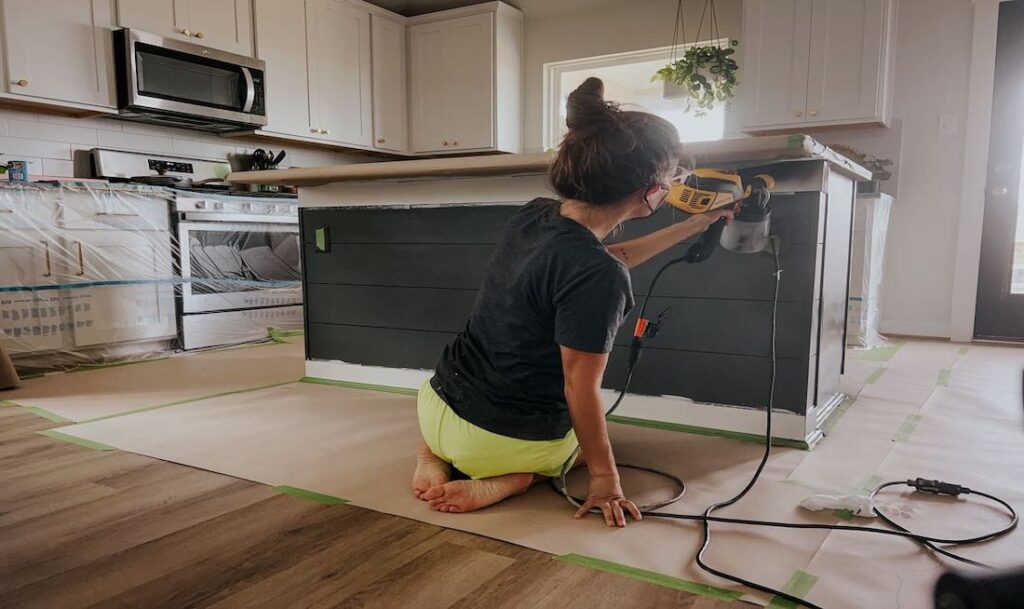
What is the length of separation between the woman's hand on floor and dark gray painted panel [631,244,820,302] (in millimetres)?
808

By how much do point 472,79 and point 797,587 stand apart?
4.56 metres

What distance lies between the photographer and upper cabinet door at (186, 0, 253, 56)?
3.86 m

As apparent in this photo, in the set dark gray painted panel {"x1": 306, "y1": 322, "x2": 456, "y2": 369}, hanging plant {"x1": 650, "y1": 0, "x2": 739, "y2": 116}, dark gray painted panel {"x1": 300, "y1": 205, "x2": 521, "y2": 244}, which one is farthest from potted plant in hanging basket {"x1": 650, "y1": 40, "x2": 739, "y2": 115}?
dark gray painted panel {"x1": 306, "y1": 322, "x2": 456, "y2": 369}

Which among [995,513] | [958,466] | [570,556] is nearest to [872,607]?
[570,556]

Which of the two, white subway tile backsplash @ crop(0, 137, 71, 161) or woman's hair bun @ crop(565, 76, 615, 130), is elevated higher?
white subway tile backsplash @ crop(0, 137, 71, 161)

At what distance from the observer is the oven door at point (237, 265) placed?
3559mm

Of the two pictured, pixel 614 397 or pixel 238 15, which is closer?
pixel 614 397

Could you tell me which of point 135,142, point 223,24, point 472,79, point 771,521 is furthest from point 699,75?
point 135,142

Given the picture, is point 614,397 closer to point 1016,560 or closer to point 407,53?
point 1016,560

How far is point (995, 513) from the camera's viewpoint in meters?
1.45

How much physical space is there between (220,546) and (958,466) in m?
1.72

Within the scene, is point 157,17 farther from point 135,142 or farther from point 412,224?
point 412,224

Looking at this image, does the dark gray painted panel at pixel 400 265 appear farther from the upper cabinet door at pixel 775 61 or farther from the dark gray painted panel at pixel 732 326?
the upper cabinet door at pixel 775 61

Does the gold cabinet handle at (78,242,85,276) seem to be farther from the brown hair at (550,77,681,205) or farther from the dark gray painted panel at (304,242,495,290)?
the brown hair at (550,77,681,205)
